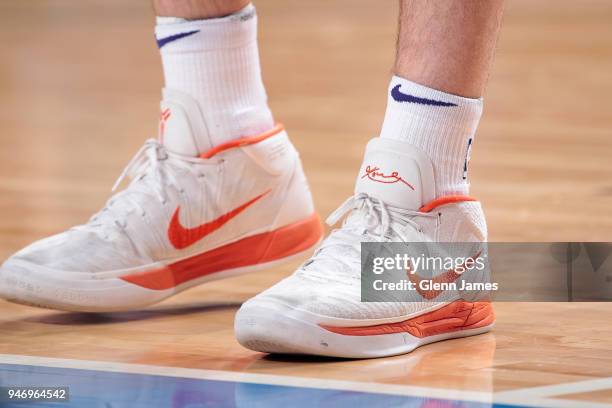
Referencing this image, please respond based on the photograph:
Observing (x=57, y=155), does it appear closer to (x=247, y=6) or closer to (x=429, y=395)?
(x=247, y=6)

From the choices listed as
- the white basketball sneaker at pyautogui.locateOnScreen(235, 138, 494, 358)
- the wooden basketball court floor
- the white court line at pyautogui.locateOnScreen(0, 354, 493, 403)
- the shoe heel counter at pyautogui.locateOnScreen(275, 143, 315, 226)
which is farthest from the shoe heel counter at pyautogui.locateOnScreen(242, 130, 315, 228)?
the white court line at pyautogui.locateOnScreen(0, 354, 493, 403)

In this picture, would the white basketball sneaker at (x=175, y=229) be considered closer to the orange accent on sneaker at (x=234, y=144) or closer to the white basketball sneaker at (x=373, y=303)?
the orange accent on sneaker at (x=234, y=144)

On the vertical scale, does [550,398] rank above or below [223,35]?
below

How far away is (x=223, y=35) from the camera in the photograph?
1.44m

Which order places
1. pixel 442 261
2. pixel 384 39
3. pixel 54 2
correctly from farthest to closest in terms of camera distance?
1. pixel 54 2
2. pixel 384 39
3. pixel 442 261

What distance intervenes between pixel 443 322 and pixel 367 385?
0.71 ft

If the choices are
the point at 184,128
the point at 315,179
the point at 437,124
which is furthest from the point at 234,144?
the point at 315,179

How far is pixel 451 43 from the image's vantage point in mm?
1214


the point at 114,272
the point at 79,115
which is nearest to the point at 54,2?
the point at 79,115

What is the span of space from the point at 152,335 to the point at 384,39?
348 cm
